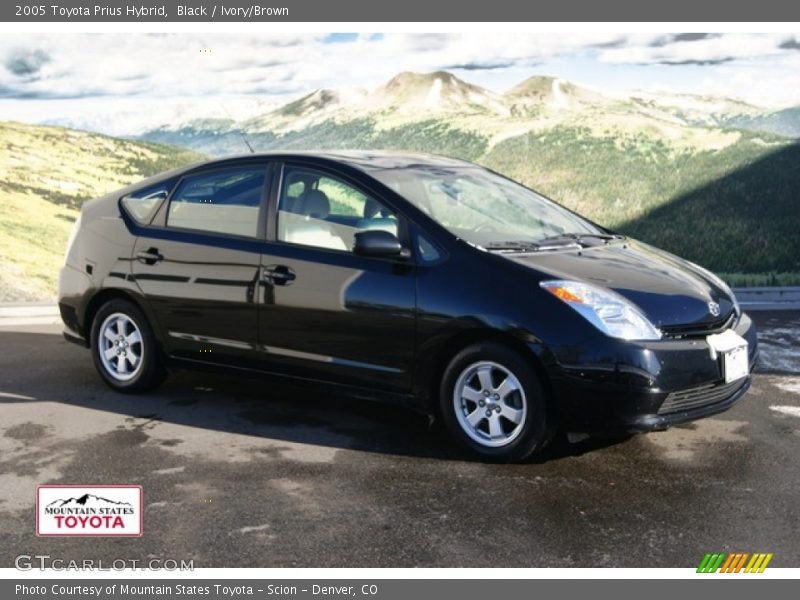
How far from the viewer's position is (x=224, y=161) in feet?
22.2

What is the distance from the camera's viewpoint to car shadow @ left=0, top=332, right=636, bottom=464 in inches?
233

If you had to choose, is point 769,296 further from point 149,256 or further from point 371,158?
point 149,256

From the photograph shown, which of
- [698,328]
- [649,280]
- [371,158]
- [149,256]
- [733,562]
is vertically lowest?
[733,562]

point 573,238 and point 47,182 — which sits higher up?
point 47,182

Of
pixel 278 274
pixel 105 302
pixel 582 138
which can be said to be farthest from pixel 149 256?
pixel 582 138

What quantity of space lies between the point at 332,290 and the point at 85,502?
182cm

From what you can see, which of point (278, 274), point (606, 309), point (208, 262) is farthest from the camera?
point (208, 262)

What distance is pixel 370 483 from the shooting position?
521cm

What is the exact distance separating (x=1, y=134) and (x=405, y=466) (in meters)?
10.7

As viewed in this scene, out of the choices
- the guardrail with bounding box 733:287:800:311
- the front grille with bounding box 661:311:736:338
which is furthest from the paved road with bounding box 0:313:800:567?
the guardrail with bounding box 733:287:800:311

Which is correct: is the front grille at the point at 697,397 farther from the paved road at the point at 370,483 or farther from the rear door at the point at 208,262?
the rear door at the point at 208,262

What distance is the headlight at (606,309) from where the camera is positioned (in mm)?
5266

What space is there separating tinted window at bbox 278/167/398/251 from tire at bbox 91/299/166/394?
1.28 m

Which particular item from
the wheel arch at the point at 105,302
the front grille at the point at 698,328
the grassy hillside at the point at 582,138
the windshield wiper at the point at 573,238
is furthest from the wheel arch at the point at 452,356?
the grassy hillside at the point at 582,138
